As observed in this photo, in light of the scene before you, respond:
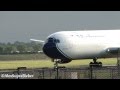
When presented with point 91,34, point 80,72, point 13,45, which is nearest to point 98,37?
point 91,34

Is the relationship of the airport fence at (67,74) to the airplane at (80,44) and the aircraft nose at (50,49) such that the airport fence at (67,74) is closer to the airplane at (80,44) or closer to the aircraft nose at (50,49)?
the aircraft nose at (50,49)

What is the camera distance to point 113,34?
41.2 meters

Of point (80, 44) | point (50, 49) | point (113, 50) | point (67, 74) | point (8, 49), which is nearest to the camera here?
point (67, 74)

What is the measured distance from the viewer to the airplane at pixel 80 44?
39500 mm

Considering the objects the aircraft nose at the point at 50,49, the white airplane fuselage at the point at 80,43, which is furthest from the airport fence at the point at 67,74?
the white airplane fuselage at the point at 80,43

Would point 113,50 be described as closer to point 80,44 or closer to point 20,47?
point 80,44

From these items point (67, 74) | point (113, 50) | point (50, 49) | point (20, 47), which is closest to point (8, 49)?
point (20, 47)

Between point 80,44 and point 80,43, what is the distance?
0.34 ft

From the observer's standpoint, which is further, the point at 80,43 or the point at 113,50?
the point at 113,50

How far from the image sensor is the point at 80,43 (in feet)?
131

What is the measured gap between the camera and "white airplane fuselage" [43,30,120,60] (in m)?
39.5
